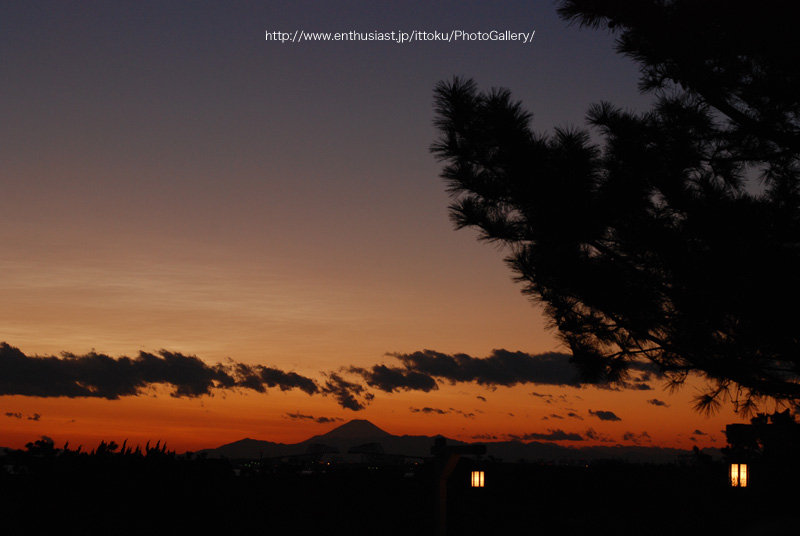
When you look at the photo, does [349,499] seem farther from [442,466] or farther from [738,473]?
[738,473]

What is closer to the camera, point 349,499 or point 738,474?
point 738,474

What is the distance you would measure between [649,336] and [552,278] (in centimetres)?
143

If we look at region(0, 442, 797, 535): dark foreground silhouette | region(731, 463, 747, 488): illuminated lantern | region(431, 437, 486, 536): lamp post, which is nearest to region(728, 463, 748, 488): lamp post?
region(731, 463, 747, 488): illuminated lantern

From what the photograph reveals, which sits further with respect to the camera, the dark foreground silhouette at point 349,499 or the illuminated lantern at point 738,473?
the illuminated lantern at point 738,473

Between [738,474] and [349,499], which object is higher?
[738,474]

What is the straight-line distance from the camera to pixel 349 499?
18.8m

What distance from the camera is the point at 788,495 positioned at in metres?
14.1

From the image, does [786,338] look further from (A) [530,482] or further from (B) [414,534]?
(A) [530,482]

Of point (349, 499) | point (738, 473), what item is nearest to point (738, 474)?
point (738, 473)

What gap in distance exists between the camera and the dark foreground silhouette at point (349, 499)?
8.28 metres

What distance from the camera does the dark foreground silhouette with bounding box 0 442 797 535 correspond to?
8.28 meters

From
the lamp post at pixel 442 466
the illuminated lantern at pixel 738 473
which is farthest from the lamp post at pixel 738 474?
the lamp post at pixel 442 466

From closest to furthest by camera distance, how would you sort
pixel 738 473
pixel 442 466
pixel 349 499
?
pixel 442 466 → pixel 738 473 → pixel 349 499

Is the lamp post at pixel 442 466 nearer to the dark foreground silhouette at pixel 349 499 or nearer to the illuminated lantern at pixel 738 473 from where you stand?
the dark foreground silhouette at pixel 349 499
